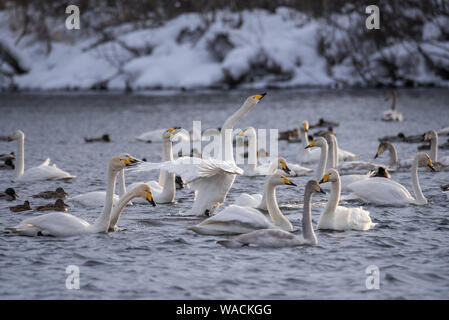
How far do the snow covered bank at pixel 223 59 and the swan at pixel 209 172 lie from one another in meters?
40.6

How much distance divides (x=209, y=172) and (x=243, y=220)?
1354 mm

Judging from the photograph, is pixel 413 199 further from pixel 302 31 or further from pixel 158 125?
pixel 302 31

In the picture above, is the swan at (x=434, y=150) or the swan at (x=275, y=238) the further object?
the swan at (x=434, y=150)

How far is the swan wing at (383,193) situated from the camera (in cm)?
1178

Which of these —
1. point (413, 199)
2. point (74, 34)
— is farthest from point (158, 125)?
point (74, 34)

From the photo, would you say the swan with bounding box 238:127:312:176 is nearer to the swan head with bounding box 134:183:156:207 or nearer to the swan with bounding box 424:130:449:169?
the swan with bounding box 424:130:449:169

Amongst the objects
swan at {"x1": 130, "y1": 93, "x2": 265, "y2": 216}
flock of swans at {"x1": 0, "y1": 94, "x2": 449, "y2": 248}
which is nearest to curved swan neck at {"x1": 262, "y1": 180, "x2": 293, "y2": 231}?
flock of swans at {"x1": 0, "y1": 94, "x2": 449, "y2": 248}

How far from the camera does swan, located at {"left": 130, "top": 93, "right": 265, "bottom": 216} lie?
10.5 metres

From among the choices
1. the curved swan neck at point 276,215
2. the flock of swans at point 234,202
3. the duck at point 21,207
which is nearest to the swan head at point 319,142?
the flock of swans at point 234,202

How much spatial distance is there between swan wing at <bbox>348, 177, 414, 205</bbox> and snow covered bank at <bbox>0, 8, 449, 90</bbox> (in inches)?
1567

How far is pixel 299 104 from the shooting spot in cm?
3969

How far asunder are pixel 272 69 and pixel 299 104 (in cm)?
1349

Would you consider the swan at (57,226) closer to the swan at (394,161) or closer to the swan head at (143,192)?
the swan head at (143,192)

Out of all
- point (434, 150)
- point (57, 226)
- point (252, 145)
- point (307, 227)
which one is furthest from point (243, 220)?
point (434, 150)
